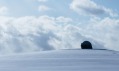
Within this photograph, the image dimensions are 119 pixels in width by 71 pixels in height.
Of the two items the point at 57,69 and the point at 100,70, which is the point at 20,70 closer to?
the point at 57,69

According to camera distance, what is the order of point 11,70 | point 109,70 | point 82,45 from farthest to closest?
point 82,45 < point 11,70 < point 109,70

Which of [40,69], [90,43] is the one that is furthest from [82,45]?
[40,69]

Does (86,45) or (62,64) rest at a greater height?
(86,45)

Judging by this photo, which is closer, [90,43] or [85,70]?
[85,70]

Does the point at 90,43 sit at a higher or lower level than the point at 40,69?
higher

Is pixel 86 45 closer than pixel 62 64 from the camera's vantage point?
No

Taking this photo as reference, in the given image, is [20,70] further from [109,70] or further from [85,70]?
[109,70]

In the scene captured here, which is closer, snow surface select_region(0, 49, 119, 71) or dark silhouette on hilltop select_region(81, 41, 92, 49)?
snow surface select_region(0, 49, 119, 71)

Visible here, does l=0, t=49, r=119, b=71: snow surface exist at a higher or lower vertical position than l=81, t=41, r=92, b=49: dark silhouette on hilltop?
lower

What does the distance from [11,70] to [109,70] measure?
511 centimetres

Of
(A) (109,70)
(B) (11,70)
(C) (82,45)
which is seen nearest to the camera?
(A) (109,70)

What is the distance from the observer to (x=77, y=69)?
12.7 m

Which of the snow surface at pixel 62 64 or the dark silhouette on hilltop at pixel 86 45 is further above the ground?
the dark silhouette on hilltop at pixel 86 45

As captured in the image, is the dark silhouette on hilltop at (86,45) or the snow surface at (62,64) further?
the dark silhouette on hilltop at (86,45)
